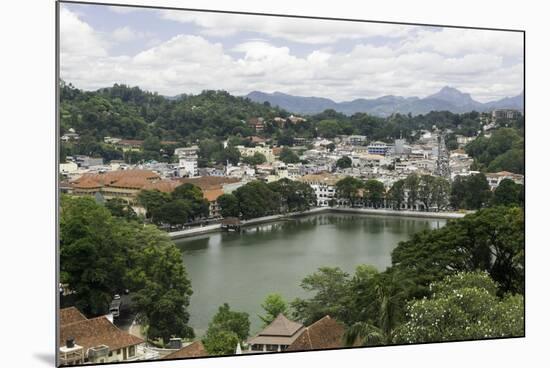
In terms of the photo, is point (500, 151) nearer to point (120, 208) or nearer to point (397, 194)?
point (397, 194)

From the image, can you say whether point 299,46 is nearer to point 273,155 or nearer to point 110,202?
point 273,155

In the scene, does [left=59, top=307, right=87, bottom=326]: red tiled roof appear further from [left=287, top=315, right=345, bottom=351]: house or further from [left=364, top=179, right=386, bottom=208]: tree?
[left=364, top=179, right=386, bottom=208]: tree

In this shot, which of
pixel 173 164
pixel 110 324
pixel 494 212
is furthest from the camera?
pixel 494 212

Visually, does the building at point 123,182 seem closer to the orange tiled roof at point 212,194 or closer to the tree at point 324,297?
the orange tiled roof at point 212,194

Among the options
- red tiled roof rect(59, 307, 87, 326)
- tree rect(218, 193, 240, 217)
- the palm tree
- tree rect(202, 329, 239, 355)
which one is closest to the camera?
red tiled roof rect(59, 307, 87, 326)

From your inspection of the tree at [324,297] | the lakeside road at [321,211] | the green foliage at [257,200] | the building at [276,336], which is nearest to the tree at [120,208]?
the lakeside road at [321,211]

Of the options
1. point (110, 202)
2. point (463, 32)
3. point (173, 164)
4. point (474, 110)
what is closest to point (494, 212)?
point (474, 110)

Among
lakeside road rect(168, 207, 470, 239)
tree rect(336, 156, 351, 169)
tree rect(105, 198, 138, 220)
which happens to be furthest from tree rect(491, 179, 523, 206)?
tree rect(105, 198, 138, 220)
